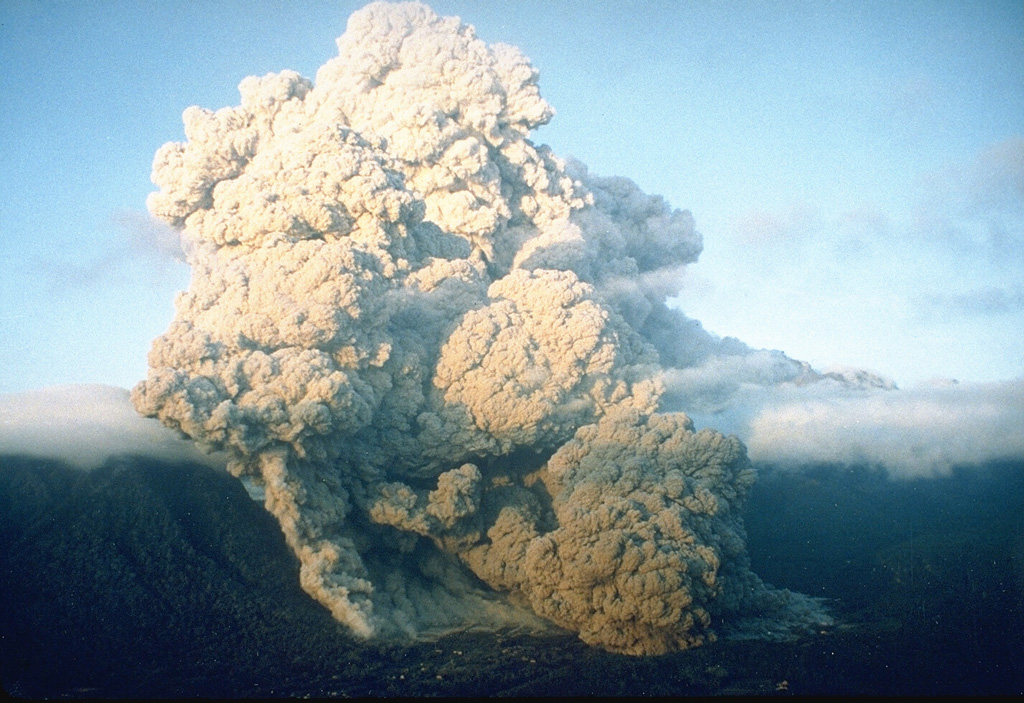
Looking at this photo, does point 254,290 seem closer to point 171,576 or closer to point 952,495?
point 171,576

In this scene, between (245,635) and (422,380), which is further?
(422,380)

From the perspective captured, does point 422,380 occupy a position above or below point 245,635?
above

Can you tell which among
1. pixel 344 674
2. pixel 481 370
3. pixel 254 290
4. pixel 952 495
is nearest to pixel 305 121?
pixel 254 290

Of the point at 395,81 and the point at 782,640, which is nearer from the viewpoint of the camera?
the point at 782,640

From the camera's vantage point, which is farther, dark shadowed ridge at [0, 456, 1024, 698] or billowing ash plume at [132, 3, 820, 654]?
billowing ash plume at [132, 3, 820, 654]

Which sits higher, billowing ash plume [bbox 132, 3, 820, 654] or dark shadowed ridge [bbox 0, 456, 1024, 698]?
billowing ash plume [bbox 132, 3, 820, 654]
